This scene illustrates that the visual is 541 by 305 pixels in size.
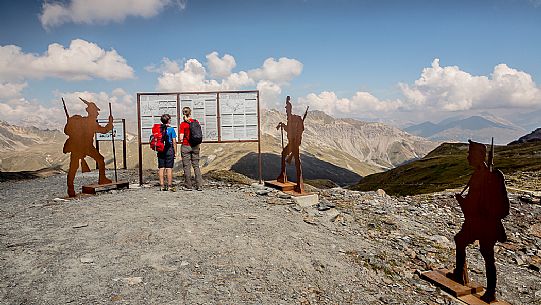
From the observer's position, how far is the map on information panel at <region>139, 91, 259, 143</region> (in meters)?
17.7

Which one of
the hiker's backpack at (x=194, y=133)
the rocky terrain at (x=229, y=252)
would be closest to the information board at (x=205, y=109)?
the hiker's backpack at (x=194, y=133)

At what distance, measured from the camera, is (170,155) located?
51.3 ft

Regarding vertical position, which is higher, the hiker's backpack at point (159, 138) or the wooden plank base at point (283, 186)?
the hiker's backpack at point (159, 138)

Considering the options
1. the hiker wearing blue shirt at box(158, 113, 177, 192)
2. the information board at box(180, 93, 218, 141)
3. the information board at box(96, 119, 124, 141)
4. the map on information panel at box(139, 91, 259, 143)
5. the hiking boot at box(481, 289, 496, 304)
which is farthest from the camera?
the information board at box(96, 119, 124, 141)

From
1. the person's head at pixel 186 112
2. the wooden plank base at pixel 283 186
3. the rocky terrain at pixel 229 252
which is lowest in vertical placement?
the rocky terrain at pixel 229 252

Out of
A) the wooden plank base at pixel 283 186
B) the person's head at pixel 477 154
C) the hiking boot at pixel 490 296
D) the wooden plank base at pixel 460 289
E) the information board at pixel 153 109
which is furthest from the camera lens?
the information board at pixel 153 109

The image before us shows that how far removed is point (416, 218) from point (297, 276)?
899 centimetres

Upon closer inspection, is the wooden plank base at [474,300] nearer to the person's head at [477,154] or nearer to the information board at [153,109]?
the person's head at [477,154]

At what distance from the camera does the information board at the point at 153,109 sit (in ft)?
57.4

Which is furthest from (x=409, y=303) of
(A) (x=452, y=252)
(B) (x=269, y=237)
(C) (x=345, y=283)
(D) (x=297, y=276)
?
(A) (x=452, y=252)

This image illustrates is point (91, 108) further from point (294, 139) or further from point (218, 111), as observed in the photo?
point (294, 139)

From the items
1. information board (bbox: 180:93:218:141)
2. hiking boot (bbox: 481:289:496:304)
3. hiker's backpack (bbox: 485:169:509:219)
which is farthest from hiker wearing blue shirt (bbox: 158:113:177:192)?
hiking boot (bbox: 481:289:496:304)

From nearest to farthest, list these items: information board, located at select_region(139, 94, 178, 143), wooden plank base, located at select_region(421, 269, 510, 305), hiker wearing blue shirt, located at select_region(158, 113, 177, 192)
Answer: wooden plank base, located at select_region(421, 269, 510, 305) → hiker wearing blue shirt, located at select_region(158, 113, 177, 192) → information board, located at select_region(139, 94, 178, 143)

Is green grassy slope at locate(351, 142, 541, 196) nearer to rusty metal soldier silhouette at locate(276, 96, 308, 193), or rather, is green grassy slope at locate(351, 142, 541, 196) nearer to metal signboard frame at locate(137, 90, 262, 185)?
metal signboard frame at locate(137, 90, 262, 185)
